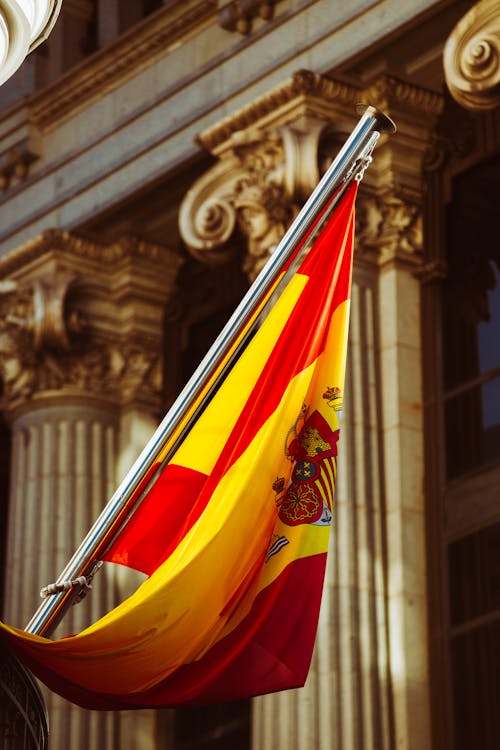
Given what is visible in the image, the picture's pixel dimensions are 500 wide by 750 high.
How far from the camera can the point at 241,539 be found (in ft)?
42.9

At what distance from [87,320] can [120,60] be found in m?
3.12

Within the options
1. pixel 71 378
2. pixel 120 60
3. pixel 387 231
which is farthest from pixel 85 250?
pixel 387 231

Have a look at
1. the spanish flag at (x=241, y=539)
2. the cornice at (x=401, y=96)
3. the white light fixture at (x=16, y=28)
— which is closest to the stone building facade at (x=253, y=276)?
the cornice at (x=401, y=96)

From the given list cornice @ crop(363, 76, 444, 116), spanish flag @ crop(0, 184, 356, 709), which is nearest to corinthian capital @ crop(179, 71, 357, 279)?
cornice @ crop(363, 76, 444, 116)

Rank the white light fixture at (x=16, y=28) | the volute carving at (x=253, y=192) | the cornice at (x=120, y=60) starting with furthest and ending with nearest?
the cornice at (x=120, y=60), the volute carving at (x=253, y=192), the white light fixture at (x=16, y=28)

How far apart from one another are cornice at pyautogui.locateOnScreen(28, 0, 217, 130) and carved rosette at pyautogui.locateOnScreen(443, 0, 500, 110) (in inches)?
180

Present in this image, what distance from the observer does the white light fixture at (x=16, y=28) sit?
37.4 ft

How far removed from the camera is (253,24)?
A: 2212 cm

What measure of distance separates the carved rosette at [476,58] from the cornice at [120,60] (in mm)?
4562

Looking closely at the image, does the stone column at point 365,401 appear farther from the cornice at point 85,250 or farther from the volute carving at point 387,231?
the cornice at point 85,250

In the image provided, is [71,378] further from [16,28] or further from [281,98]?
[16,28]

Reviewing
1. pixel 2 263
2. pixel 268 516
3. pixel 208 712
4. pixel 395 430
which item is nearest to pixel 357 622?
pixel 395 430

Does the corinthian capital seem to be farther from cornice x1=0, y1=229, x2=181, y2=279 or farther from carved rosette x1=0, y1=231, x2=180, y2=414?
carved rosette x1=0, y1=231, x2=180, y2=414

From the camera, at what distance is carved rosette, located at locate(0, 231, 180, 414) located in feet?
78.2
